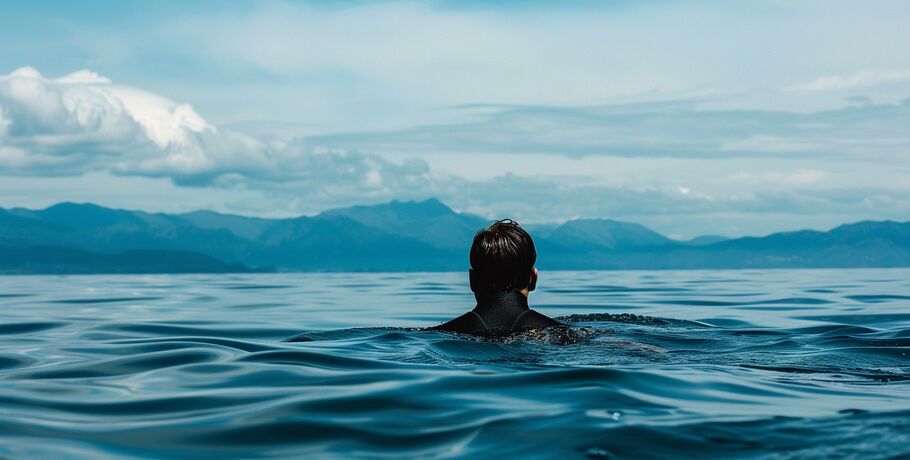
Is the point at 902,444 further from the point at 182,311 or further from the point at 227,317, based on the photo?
the point at 182,311

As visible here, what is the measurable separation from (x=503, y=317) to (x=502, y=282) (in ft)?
1.24

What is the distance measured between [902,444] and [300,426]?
11.2ft

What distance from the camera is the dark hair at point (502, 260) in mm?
9724

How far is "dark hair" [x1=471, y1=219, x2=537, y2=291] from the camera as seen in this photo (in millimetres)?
9724

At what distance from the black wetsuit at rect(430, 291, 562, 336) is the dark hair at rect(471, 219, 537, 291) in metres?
0.12

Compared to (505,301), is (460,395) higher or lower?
lower

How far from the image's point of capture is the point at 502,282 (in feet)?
32.3

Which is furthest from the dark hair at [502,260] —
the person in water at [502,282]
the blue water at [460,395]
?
the blue water at [460,395]

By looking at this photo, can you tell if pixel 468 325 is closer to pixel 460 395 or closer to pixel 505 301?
pixel 505 301

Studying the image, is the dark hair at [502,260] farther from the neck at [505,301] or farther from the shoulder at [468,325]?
the shoulder at [468,325]

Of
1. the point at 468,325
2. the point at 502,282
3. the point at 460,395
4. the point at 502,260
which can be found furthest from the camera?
the point at 468,325

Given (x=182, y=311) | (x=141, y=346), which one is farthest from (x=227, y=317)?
(x=141, y=346)

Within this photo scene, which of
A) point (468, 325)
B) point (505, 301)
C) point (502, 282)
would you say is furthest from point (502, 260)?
point (468, 325)

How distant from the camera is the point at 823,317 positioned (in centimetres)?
1812
